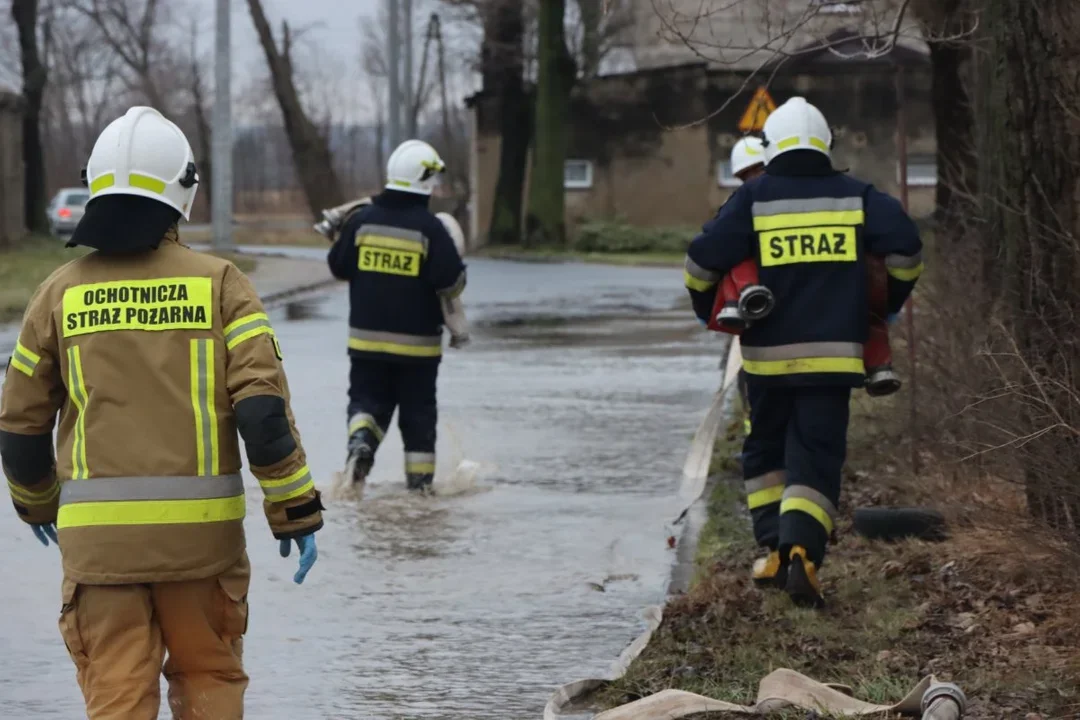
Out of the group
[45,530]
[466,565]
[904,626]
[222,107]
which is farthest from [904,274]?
[222,107]

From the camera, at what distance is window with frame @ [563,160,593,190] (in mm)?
48094

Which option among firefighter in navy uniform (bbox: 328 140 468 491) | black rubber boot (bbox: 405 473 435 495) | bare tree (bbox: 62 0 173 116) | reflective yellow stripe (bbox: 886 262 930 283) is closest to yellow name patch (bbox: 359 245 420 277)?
firefighter in navy uniform (bbox: 328 140 468 491)

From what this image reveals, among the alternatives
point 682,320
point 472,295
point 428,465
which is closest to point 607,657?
point 428,465

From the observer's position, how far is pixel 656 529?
878 centimetres

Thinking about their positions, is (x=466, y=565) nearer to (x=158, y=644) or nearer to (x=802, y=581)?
(x=802, y=581)

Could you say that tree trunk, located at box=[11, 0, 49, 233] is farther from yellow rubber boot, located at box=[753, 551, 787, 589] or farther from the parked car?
yellow rubber boot, located at box=[753, 551, 787, 589]

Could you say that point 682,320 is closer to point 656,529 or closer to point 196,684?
point 656,529

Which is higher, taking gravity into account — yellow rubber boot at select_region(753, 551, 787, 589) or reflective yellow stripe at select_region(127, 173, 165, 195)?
reflective yellow stripe at select_region(127, 173, 165, 195)

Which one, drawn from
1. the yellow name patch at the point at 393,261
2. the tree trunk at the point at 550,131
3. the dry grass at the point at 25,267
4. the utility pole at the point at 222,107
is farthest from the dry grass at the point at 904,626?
the tree trunk at the point at 550,131

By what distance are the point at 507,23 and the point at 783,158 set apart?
37702 mm

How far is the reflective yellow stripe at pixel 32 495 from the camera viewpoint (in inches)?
176

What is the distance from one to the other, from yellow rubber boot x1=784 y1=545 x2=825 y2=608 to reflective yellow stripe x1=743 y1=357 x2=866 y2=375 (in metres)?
0.63

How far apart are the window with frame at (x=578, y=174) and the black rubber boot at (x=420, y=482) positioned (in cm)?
3857

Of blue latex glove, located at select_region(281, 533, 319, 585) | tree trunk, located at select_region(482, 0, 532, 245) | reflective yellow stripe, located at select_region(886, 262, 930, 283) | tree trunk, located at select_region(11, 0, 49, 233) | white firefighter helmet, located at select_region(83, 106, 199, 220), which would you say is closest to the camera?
white firefighter helmet, located at select_region(83, 106, 199, 220)
